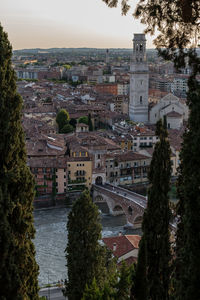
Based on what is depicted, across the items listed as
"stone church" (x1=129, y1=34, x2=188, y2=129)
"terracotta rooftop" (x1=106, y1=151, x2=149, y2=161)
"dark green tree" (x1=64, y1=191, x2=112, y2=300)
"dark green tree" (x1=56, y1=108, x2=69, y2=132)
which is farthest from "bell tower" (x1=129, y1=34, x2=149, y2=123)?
"dark green tree" (x1=64, y1=191, x2=112, y2=300)

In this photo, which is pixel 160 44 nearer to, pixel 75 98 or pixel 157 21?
pixel 157 21

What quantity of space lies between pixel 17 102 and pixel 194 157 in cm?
144

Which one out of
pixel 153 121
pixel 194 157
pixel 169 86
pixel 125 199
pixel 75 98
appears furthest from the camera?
pixel 169 86

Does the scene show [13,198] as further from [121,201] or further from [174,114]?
[174,114]

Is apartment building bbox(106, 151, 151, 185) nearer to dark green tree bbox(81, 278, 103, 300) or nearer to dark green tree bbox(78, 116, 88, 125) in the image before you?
dark green tree bbox(78, 116, 88, 125)

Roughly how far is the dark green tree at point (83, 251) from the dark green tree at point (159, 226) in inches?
44.0

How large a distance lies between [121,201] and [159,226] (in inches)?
427

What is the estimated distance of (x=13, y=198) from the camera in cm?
364

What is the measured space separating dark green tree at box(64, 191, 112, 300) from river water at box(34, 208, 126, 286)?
4719 millimetres

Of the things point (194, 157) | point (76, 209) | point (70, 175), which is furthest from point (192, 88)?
point (70, 175)

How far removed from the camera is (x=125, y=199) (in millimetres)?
16172

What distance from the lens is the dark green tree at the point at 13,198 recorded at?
349 cm

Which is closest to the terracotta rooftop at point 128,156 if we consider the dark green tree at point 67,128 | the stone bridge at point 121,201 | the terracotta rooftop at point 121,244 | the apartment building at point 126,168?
the apartment building at point 126,168

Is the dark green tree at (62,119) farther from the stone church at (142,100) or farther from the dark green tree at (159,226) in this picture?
the dark green tree at (159,226)
